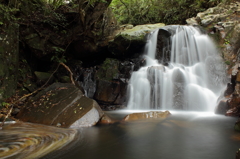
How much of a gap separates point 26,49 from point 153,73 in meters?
7.66

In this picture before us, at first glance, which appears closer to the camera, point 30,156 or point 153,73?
point 30,156

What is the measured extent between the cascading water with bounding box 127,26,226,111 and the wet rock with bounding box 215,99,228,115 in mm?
782

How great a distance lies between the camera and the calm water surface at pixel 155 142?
300 cm

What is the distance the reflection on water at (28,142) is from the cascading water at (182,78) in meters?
6.07

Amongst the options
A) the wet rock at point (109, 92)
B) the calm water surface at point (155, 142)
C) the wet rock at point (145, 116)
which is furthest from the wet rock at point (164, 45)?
the calm water surface at point (155, 142)

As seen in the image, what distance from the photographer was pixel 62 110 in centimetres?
528

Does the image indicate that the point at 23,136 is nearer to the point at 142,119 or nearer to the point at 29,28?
the point at 142,119

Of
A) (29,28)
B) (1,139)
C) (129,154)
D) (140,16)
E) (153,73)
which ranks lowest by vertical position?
(129,154)

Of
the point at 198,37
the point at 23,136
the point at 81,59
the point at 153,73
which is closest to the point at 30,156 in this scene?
the point at 23,136

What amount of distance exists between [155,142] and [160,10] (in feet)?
53.5

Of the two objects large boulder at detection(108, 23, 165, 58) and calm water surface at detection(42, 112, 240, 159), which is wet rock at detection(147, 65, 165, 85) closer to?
large boulder at detection(108, 23, 165, 58)

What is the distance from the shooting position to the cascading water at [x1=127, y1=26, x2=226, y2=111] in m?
8.44

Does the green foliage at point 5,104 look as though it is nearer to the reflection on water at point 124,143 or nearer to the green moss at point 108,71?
the reflection on water at point 124,143

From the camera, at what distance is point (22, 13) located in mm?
8164
